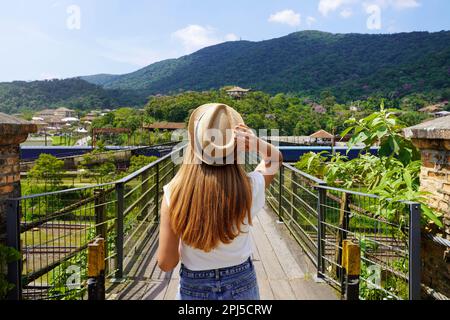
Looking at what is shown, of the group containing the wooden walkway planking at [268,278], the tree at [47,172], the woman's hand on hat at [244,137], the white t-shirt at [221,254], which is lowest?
the tree at [47,172]

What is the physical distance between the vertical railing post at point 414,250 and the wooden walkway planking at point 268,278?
0.64 m

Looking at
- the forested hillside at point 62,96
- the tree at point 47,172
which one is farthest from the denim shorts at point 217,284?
the forested hillside at point 62,96

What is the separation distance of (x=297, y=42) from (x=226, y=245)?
15233cm

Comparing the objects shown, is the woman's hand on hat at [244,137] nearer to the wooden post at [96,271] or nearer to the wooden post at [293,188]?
the wooden post at [96,271]

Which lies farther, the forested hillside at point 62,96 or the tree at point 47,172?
the forested hillside at point 62,96

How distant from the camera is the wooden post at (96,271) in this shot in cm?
209

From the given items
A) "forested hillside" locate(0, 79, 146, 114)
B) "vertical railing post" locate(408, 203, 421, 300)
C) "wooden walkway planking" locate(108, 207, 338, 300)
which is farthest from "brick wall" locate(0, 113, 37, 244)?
"forested hillside" locate(0, 79, 146, 114)

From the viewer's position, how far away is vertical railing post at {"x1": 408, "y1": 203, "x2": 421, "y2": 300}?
7.32 ft

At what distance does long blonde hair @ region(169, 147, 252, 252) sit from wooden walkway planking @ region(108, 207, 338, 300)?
164cm

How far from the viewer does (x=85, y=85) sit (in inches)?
4929

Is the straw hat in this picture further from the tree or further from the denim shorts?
the tree

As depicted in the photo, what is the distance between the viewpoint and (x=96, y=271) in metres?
2.12

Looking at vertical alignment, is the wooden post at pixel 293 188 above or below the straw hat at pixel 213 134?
below
